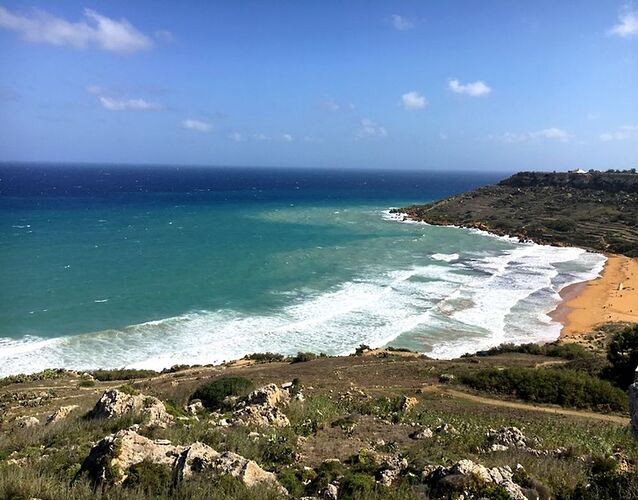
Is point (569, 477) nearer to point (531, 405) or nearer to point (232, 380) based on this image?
point (531, 405)

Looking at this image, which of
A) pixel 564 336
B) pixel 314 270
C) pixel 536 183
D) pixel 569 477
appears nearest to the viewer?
pixel 569 477

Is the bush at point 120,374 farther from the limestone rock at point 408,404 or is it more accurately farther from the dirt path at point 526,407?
the dirt path at point 526,407

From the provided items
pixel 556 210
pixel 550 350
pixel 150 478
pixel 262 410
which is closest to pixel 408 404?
pixel 262 410

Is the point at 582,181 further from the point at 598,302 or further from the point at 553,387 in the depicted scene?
the point at 553,387

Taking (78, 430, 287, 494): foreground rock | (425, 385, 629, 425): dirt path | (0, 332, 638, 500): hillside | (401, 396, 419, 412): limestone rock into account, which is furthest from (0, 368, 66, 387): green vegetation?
(78, 430, 287, 494): foreground rock

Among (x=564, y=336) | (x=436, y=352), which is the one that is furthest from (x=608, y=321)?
(x=436, y=352)

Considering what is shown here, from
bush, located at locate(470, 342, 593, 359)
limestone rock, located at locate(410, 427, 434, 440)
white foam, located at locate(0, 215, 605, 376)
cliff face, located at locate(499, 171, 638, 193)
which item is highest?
cliff face, located at locate(499, 171, 638, 193)

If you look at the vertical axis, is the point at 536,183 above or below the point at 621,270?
above

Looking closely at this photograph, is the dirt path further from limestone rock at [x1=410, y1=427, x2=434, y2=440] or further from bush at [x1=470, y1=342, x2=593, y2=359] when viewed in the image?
bush at [x1=470, y1=342, x2=593, y2=359]
